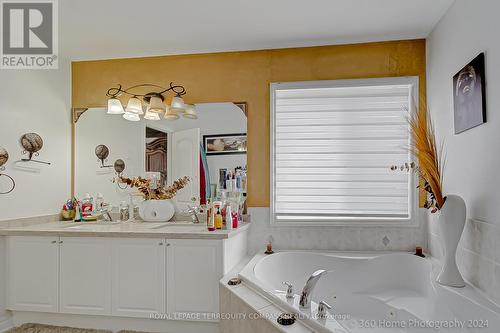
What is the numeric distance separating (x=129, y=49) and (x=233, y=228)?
1955 mm

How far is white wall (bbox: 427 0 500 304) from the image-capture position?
1711 mm

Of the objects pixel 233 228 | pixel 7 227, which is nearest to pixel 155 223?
pixel 233 228

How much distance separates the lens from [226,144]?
294cm

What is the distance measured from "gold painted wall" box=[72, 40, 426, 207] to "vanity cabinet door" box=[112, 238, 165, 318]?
38.8 inches

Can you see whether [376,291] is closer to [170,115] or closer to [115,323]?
[115,323]

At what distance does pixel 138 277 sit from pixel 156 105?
60.6 inches

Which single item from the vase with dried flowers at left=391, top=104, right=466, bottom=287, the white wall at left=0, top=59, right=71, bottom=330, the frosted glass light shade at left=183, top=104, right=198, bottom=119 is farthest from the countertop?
the vase with dried flowers at left=391, top=104, right=466, bottom=287

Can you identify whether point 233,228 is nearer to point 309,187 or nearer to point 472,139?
point 309,187

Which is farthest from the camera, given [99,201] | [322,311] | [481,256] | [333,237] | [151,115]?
[99,201]

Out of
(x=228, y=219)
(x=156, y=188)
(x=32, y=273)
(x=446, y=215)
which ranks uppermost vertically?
(x=156, y=188)

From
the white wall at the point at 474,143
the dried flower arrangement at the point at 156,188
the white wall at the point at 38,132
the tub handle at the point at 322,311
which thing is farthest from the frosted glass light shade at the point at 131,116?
the white wall at the point at 474,143

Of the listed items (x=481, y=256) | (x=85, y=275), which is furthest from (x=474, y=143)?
(x=85, y=275)

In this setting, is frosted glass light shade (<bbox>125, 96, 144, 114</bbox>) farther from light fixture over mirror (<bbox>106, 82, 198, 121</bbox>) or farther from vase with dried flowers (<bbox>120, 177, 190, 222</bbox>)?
vase with dried flowers (<bbox>120, 177, 190, 222</bbox>)

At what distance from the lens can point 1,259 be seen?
2521 millimetres
